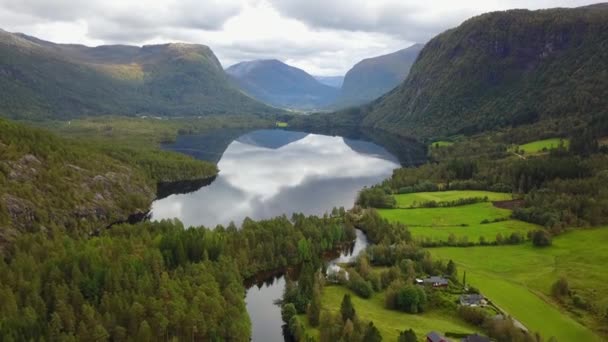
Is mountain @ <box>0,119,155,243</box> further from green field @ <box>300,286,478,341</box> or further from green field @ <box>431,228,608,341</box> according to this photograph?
green field @ <box>431,228,608,341</box>

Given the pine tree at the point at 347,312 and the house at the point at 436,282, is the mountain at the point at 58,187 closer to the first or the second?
the pine tree at the point at 347,312

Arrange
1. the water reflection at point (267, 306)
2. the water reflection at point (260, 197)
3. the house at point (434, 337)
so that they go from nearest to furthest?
1. the house at point (434, 337)
2. the water reflection at point (267, 306)
3. the water reflection at point (260, 197)

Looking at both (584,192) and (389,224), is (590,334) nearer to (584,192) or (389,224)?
(389,224)

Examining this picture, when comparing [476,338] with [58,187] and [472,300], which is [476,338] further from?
[58,187]

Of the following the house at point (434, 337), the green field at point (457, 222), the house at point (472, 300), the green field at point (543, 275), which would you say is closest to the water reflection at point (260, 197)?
the green field at point (457, 222)

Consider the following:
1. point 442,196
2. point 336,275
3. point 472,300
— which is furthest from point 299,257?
point 442,196

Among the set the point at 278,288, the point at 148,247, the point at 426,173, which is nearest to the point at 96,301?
the point at 148,247
